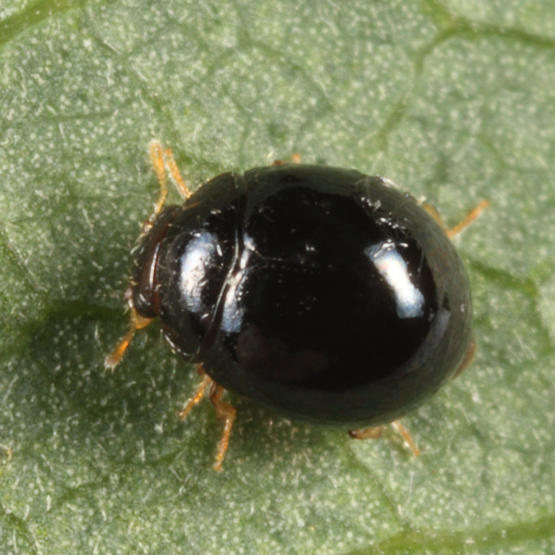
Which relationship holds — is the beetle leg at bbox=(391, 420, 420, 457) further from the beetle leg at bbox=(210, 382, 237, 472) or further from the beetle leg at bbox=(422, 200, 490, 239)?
the beetle leg at bbox=(422, 200, 490, 239)

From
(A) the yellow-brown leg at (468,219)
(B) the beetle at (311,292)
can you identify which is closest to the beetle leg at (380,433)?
(B) the beetle at (311,292)

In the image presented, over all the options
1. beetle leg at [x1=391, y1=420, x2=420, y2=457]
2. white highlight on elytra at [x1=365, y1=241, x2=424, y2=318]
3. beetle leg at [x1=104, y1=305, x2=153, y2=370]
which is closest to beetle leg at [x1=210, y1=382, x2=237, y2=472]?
beetle leg at [x1=104, y1=305, x2=153, y2=370]

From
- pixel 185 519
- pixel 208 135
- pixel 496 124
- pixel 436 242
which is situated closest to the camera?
pixel 436 242

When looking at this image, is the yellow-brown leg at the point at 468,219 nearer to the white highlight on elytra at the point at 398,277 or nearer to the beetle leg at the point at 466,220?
the beetle leg at the point at 466,220

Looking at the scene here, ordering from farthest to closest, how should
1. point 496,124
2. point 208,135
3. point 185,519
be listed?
point 496,124 < point 208,135 < point 185,519

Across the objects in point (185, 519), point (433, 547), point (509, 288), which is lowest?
point (433, 547)

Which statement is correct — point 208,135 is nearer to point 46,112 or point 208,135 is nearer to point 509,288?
point 46,112

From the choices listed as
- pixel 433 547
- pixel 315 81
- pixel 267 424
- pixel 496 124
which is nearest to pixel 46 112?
pixel 315 81
